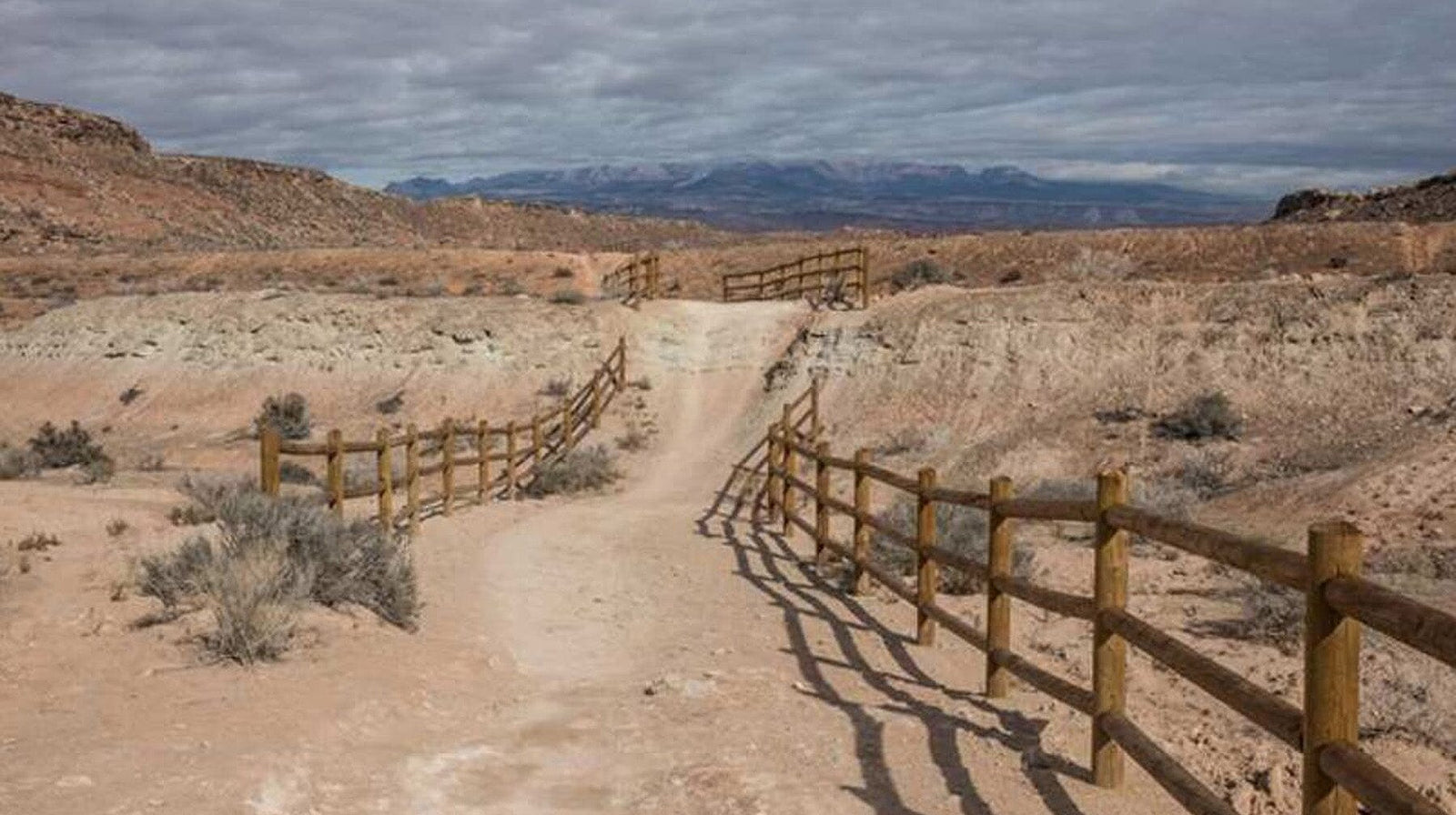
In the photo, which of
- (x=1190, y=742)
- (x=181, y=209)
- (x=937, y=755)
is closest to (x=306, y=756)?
(x=937, y=755)

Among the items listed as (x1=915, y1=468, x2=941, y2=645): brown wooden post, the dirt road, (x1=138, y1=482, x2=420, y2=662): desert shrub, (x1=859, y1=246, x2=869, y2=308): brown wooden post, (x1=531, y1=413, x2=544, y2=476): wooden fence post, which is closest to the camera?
the dirt road

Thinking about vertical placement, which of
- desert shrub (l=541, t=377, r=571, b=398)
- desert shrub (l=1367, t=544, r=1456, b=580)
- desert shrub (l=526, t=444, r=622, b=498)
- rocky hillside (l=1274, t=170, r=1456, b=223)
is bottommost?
desert shrub (l=526, t=444, r=622, b=498)

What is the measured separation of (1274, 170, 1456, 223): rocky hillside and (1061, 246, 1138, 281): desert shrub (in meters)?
15.0

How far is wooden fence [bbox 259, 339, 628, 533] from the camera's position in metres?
13.4

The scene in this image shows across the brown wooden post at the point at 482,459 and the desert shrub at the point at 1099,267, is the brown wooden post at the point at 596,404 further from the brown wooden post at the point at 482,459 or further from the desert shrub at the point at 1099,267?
the desert shrub at the point at 1099,267

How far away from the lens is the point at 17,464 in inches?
884

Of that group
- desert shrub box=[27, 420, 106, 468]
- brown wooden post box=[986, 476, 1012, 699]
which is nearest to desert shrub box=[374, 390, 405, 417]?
desert shrub box=[27, 420, 106, 468]

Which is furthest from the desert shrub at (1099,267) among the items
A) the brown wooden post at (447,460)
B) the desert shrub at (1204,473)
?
the brown wooden post at (447,460)

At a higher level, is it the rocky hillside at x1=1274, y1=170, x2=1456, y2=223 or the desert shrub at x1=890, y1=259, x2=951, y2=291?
the rocky hillside at x1=1274, y1=170, x2=1456, y2=223

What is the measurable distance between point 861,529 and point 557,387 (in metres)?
20.2

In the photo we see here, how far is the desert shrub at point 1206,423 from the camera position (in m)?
23.2

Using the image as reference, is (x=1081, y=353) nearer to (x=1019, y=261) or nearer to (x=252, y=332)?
(x=1019, y=261)

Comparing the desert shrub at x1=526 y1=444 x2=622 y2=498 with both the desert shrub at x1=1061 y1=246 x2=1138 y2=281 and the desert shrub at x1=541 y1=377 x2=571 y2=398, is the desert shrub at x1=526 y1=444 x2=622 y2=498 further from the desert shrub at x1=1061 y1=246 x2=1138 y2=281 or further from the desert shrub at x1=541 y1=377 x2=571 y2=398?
the desert shrub at x1=1061 y1=246 x2=1138 y2=281

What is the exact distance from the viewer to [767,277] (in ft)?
160
